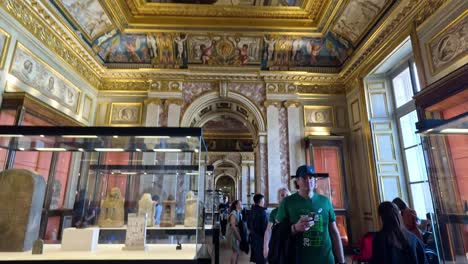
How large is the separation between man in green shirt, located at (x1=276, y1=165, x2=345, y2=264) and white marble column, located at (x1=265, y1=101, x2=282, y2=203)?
21.1ft

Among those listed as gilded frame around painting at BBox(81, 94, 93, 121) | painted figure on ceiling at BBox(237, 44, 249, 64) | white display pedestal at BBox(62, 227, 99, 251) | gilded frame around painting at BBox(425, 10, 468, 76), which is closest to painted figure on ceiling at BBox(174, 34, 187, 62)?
painted figure on ceiling at BBox(237, 44, 249, 64)

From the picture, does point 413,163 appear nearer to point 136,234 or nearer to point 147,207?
point 147,207

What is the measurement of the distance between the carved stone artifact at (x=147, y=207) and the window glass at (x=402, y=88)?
7.71 m

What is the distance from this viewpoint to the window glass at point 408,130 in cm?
747

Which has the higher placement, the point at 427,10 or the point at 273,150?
the point at 427,10

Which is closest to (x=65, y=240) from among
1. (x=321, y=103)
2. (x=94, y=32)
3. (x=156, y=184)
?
(x=156, y=184)

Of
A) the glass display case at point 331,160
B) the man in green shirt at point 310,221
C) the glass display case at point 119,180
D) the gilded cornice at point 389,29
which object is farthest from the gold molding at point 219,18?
the man in green shirt at point 310,221

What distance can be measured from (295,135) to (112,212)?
762 cm

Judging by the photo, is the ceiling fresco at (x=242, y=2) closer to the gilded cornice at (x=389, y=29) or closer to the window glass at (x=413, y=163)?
the gilded cornice at (x=389, y=29)

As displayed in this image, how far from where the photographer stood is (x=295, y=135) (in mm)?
9586

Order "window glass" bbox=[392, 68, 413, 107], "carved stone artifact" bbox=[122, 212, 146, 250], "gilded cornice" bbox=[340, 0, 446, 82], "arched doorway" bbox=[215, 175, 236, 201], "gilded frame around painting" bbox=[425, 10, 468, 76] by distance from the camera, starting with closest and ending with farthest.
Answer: "carved stone artifact" bbox=[122, 212, 146, 250]
"gilded frame around painting" bbox=[425, 10, 468, 76]
"gilded cornice" bbox=[340, 0, 446, 82]
"window glass" bbox=[392, 68, 413, 107]
"arched doorway" bbox=[215, 175, 236, 201]

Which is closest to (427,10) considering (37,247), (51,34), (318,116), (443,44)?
(443,44)

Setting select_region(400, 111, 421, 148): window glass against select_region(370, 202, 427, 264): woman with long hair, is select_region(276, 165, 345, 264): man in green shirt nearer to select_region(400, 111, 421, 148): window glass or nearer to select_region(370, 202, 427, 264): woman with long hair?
select_region(370, 202, 427, 264): woman with long hair

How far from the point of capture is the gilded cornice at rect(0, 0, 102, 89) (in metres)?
5.92
